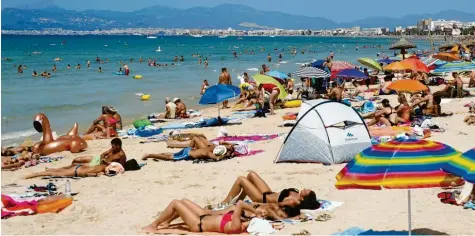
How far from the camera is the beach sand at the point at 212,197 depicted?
628 cm

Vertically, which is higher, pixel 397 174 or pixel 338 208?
pixel 397 174

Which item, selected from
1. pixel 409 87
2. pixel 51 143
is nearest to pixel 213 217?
pixel 51 143

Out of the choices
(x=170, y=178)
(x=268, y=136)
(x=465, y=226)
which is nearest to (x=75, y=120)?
(x=268, y=136)

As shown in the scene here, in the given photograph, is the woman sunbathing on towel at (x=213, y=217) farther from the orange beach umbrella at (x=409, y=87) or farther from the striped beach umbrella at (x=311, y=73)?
the striped beach umbrella at (x=311, y=73)

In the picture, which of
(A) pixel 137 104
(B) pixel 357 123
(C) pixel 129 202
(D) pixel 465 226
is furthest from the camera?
(A) pixel 137 104

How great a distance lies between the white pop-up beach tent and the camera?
9523 millimetres

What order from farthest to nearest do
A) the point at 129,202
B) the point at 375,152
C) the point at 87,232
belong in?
the point at 129,202
the point at 87,232
the point at 375,152

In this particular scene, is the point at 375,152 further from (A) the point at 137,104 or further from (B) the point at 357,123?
(A) the point at 137,104

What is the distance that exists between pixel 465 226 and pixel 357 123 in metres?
4.11

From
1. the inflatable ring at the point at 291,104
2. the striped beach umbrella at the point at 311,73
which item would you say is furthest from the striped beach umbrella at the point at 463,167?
the striped beach umbrella at the point at 311,73

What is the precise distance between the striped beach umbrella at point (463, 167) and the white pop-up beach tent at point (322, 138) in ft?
15.7

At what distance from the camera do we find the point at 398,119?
12758mm

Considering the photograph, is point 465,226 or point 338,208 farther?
point 338,208

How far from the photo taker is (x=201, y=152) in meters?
10.2
